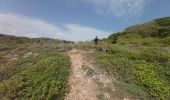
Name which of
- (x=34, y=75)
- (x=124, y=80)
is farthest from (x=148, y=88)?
(x=34, y=75)

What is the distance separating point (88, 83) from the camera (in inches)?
1007

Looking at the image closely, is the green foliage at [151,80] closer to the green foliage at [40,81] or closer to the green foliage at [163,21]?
the green foliage at [40,81]

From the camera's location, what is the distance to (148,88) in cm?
2603

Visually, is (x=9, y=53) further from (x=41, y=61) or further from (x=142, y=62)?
(x=142, y=62)

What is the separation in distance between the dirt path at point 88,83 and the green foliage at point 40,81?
2.06 ft

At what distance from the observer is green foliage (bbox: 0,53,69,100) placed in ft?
82.8

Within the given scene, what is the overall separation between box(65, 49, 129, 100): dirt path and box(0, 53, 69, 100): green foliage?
2.06 ft

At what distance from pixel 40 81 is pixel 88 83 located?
3918 mm

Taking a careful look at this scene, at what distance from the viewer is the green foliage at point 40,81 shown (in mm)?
25233

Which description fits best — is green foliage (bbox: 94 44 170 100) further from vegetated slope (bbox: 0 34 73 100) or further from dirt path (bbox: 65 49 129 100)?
vegetated slope (bbox: 0 34 73 100)

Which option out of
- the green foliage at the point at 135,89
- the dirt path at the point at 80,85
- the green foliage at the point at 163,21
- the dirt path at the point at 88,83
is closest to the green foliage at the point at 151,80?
the green foliage at the point at 135,89

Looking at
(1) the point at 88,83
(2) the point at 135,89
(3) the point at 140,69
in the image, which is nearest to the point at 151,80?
(3) the point at 140,69

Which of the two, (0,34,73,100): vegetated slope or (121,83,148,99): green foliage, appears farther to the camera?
(0,34,73,100): vegetated slope

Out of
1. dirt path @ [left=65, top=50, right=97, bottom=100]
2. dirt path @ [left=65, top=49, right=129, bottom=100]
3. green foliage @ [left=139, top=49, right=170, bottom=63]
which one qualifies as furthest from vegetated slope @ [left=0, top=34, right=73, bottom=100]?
green foliage @ [left=139, top=49, right=170, bottom=63]
